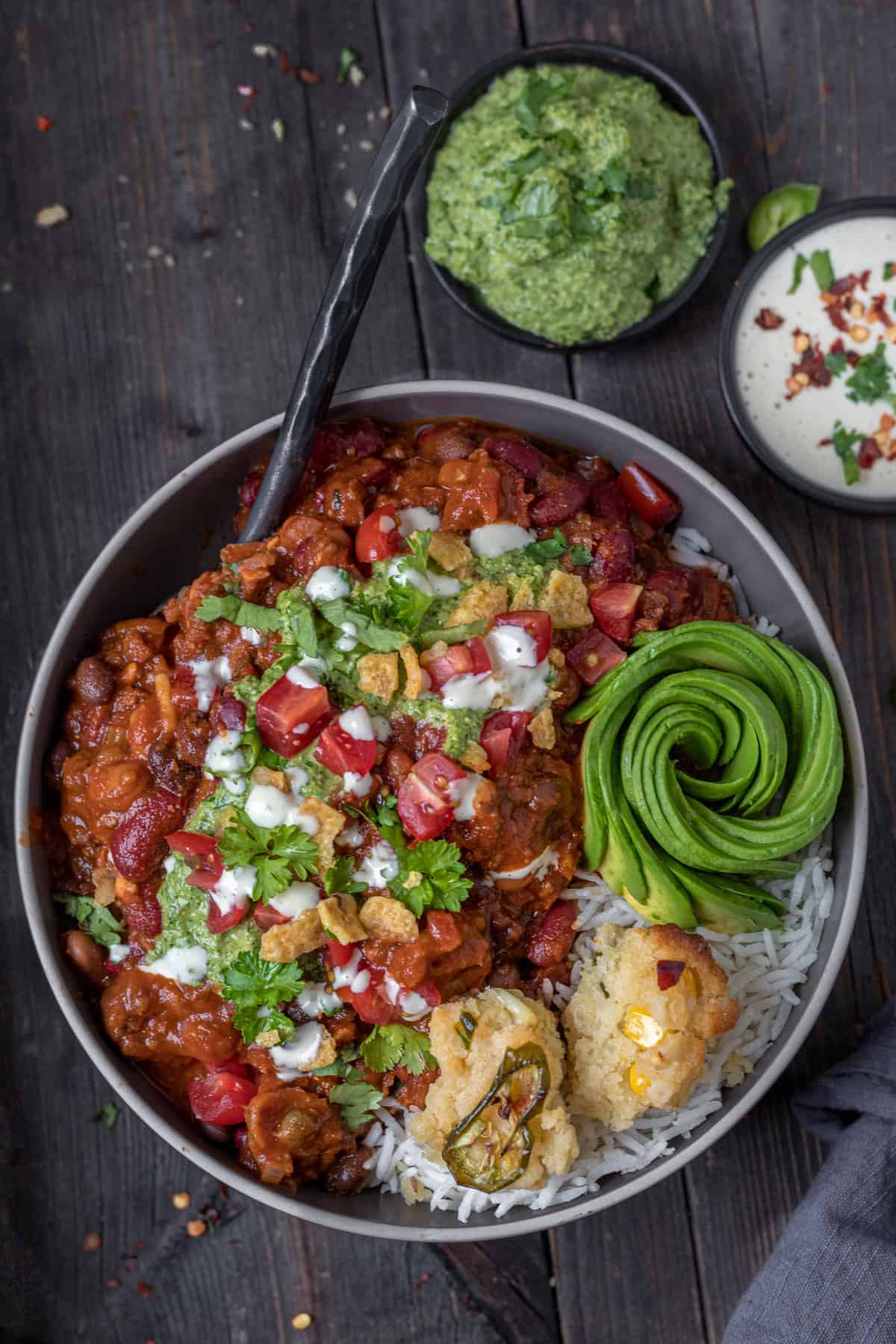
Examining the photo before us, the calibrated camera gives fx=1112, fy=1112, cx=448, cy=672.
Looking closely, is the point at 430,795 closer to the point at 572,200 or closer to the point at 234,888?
the point at 234,888

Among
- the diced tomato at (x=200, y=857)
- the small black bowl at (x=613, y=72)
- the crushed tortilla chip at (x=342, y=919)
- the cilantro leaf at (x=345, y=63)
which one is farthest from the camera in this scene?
the cilantro leaf at (x=345, y=63)

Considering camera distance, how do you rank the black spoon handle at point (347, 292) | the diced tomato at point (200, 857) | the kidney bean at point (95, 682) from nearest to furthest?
the black spoon handle at point (347, 292) < the diced tomato at point (200, 857) < the kidney bean at point (95, 682)

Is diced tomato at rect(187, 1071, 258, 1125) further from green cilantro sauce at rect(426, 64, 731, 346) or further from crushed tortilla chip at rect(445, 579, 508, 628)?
green cilantro sauce at rect(426, 64, 731, 346)

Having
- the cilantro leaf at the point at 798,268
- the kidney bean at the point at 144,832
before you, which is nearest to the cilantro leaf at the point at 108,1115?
the kidney bean at the point at 144,832

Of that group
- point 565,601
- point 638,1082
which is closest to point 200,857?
point 565,601

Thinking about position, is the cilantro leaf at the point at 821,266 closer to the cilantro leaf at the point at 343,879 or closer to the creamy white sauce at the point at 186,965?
the cilantro leaf at the point at 343,879

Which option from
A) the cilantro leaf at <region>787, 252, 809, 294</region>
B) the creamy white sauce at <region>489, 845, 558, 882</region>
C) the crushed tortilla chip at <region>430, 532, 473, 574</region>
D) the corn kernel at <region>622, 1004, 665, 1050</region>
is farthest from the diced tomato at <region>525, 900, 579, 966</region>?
the cilantro leaf at <region>787, 252, 809, 294</region>
